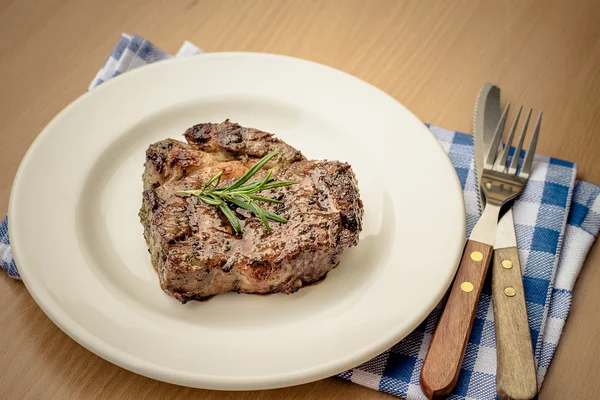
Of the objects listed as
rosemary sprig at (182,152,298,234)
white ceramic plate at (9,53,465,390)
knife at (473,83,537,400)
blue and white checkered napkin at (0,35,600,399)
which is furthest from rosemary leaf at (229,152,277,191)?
knife at (473,83,537,400)

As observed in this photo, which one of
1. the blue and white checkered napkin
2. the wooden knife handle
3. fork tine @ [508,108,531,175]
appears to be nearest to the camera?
the wooden knife handle

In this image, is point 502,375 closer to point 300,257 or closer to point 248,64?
point 300,257

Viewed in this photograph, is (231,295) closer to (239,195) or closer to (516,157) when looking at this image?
(239,195)

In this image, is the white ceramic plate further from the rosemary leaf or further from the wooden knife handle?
the rosemary leaf

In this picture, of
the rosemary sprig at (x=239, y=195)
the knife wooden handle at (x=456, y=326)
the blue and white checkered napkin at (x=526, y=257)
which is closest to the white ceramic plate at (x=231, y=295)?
the knife wooden handle at (x=456, y=326)

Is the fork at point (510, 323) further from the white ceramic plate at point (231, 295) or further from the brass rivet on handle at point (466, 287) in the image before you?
the white ceramic plate at point (231, 295)

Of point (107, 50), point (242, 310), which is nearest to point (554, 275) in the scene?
point (242, 310)

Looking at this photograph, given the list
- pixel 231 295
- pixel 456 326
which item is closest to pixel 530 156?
pixel 456 326
